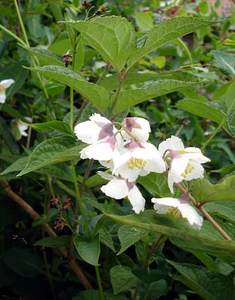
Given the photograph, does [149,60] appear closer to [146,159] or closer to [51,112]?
[51,112]

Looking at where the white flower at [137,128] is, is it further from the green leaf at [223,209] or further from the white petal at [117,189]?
the green leaf at [223,209]

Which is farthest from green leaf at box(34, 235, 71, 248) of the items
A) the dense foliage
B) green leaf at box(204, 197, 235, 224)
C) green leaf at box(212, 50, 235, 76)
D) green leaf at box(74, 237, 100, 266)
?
green leaf at box(212, 50, 235, 76)

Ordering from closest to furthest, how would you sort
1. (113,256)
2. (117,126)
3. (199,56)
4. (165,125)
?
(117,126)
(113,256)
(165,125)
(199,56)

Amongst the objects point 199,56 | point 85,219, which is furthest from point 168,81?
point 199,56

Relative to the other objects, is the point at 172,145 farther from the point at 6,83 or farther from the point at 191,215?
the point at 6,83

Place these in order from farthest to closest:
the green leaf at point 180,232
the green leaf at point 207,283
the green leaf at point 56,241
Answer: the green leaf at point 56,241, the green leaf at point 207,283, the green leaf at point 180,232

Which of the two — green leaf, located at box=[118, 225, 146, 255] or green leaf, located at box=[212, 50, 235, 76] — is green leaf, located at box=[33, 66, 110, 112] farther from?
green leaf, located at box=[212, 50, 235, 76]

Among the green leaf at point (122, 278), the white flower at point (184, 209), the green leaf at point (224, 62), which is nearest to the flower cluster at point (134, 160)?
the white flower at point (184, 209)
